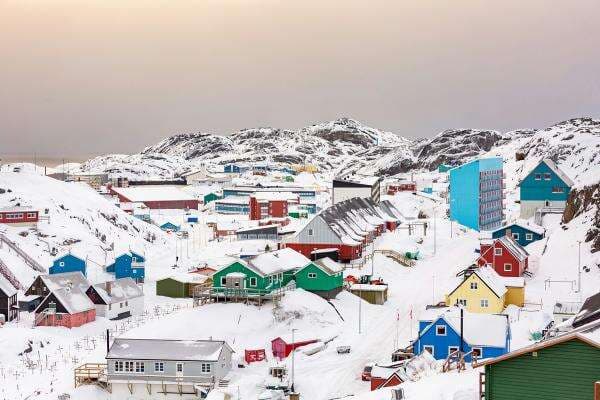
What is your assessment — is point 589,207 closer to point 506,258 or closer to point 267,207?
point 506,258

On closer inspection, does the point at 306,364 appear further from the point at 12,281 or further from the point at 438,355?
the point at 12,281

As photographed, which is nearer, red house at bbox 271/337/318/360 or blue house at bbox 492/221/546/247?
red house at bbox 271/337/318/360

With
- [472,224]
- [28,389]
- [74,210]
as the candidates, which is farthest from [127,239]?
[28,389]

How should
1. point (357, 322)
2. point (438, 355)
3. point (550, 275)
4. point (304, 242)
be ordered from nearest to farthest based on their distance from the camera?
1. point (438, 355)
2. point (357, 322)
3. point (550, 275)
4. point (304, 242)

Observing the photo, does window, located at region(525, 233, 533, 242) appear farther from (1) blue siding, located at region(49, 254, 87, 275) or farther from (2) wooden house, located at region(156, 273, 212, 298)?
(1) blue siding, located at region(49, 254, 87, 275)

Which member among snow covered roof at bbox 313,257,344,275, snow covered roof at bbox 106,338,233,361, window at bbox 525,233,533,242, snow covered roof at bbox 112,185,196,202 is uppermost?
snow covered roof at bbox 112,185,196,202

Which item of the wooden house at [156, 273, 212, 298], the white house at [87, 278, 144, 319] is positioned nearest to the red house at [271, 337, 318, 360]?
the white house at [87, 278, 144, 319]

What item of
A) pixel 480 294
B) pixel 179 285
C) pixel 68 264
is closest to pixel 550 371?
pixel 480 294
